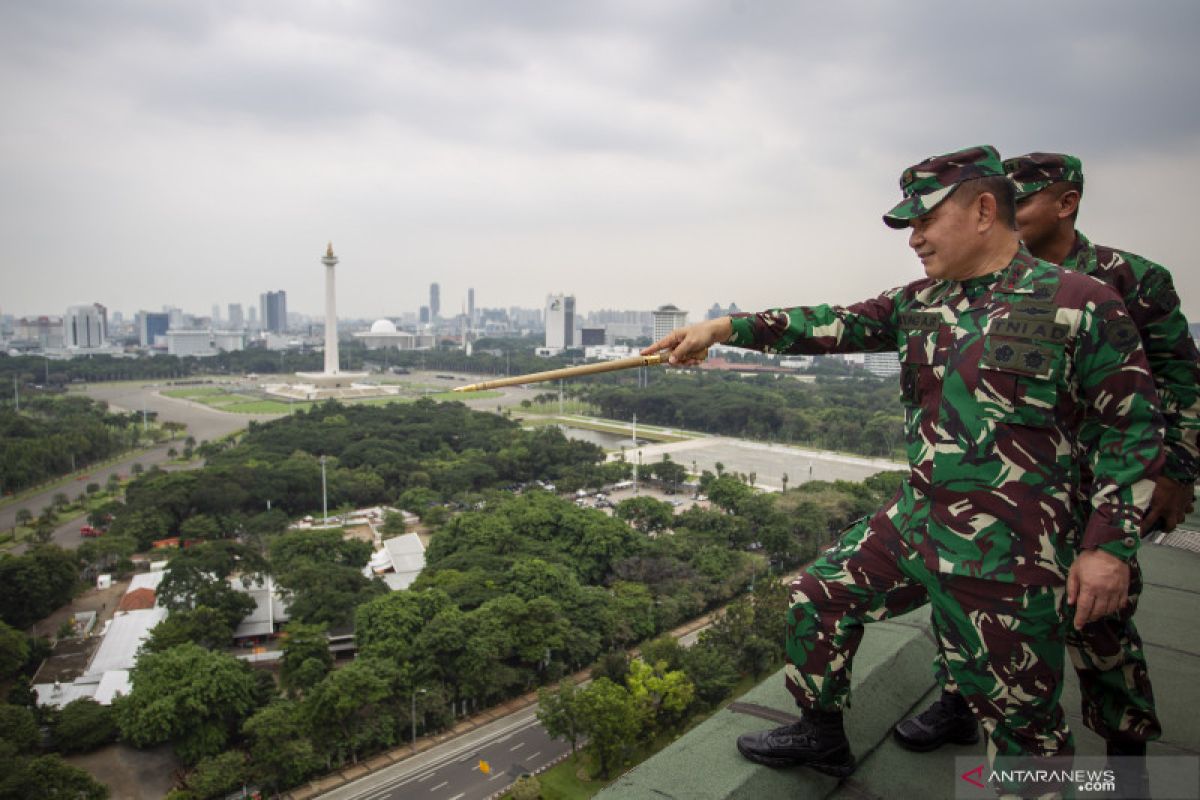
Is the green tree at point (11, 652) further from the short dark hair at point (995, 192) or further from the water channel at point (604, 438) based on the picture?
the water channel at point (604, 438)

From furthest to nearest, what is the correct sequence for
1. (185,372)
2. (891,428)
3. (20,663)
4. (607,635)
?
(185,372), (891,428), (607,635), (20,663)

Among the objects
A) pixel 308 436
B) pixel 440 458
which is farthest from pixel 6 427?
pixel 440 458

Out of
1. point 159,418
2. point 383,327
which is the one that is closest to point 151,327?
point 383,327

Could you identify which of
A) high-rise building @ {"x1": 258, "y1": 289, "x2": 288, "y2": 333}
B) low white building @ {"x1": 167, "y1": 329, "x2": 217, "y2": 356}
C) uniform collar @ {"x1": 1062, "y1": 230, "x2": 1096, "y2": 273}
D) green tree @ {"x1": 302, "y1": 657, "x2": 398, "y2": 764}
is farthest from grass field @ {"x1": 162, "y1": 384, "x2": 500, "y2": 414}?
high-rise building @ {"x1": 258, "y1": 289, "x2": 288, "y2": 333}

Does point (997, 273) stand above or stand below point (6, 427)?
above

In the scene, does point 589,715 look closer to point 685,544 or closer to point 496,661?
point 496,661

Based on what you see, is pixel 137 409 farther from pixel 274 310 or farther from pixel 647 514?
pixel 274 310
